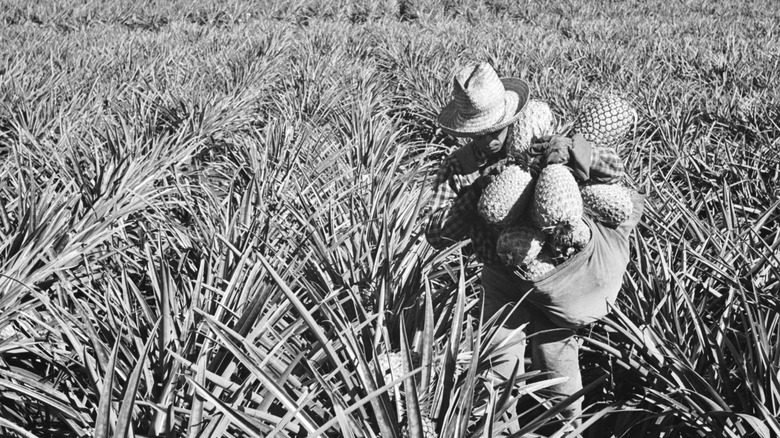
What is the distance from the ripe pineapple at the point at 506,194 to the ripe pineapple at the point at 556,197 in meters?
0.03

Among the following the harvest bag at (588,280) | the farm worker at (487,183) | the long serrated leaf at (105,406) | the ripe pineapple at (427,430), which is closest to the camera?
the long serrated leaf at (105,406)

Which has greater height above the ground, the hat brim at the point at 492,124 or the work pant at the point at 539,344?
the hat brim at the point at 492,124

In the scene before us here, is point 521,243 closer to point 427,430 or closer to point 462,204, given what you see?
point 462,204

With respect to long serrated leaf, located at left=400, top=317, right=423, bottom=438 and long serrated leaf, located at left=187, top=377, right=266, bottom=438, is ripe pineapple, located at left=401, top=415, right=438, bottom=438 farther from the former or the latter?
long serrated leaf, located at left=187, top=377, right=266, bottom=438

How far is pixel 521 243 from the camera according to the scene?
1.47m

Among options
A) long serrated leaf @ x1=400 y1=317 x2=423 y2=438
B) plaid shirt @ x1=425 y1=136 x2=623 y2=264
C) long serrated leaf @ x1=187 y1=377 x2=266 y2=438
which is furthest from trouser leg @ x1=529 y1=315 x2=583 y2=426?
long serrated leaf @ x1=187 y1=377 x2=266 y2=438

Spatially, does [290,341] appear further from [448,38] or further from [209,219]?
[448,38]

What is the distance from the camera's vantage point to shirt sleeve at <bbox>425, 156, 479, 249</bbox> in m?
1.58

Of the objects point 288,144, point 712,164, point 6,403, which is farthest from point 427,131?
point 6,403

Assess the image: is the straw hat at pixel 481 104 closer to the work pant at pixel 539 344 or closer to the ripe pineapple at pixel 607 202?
the ripe pineapple at pixel 607 202

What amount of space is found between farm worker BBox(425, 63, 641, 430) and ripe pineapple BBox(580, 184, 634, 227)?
2cm

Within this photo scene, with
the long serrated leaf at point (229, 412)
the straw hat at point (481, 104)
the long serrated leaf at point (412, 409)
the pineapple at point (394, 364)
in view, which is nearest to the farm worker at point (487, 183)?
the straw hat at point (481, 104)

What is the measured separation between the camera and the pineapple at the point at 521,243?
147 cm

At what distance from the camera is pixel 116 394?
1.48 m
